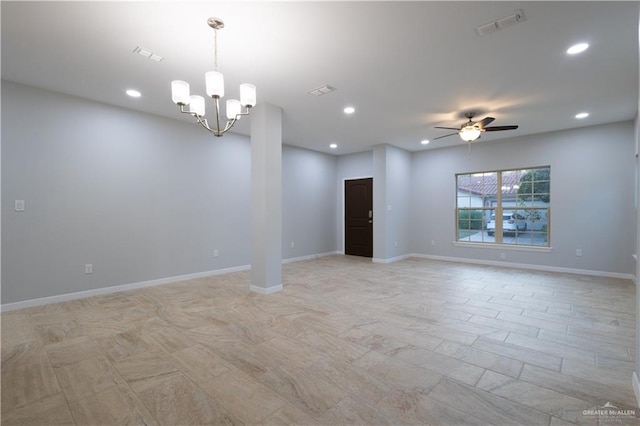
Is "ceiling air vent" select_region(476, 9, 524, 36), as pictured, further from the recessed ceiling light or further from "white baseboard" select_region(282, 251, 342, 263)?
"white baseboard" select_region(282, 251, 342, 263)

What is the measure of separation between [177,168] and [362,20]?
3.97 m

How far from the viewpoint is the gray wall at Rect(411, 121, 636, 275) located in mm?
5113

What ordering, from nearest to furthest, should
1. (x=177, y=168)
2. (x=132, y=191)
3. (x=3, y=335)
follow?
(x=3, y=335), (x=132, y=191), (x=177, y=168)

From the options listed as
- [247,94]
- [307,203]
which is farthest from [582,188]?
[247,94]

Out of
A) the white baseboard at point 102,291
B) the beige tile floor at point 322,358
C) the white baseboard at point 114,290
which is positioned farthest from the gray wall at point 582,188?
the white baseboard at point 102,291

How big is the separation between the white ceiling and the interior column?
0.36 m

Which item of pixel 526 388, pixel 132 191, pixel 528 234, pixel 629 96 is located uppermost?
pixel 629 96

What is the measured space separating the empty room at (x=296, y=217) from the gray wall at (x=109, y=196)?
0.03 metres

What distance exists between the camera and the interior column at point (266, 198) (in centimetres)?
422

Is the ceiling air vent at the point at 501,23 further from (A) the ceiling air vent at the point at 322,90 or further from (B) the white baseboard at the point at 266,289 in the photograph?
(B) the white baseboard at the point at 266,289

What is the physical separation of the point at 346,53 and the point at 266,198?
2.17 metres

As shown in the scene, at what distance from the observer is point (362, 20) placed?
2.39 metres

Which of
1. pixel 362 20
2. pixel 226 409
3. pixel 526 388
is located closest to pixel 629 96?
pixel 362 20

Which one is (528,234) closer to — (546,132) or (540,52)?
(546,132)
